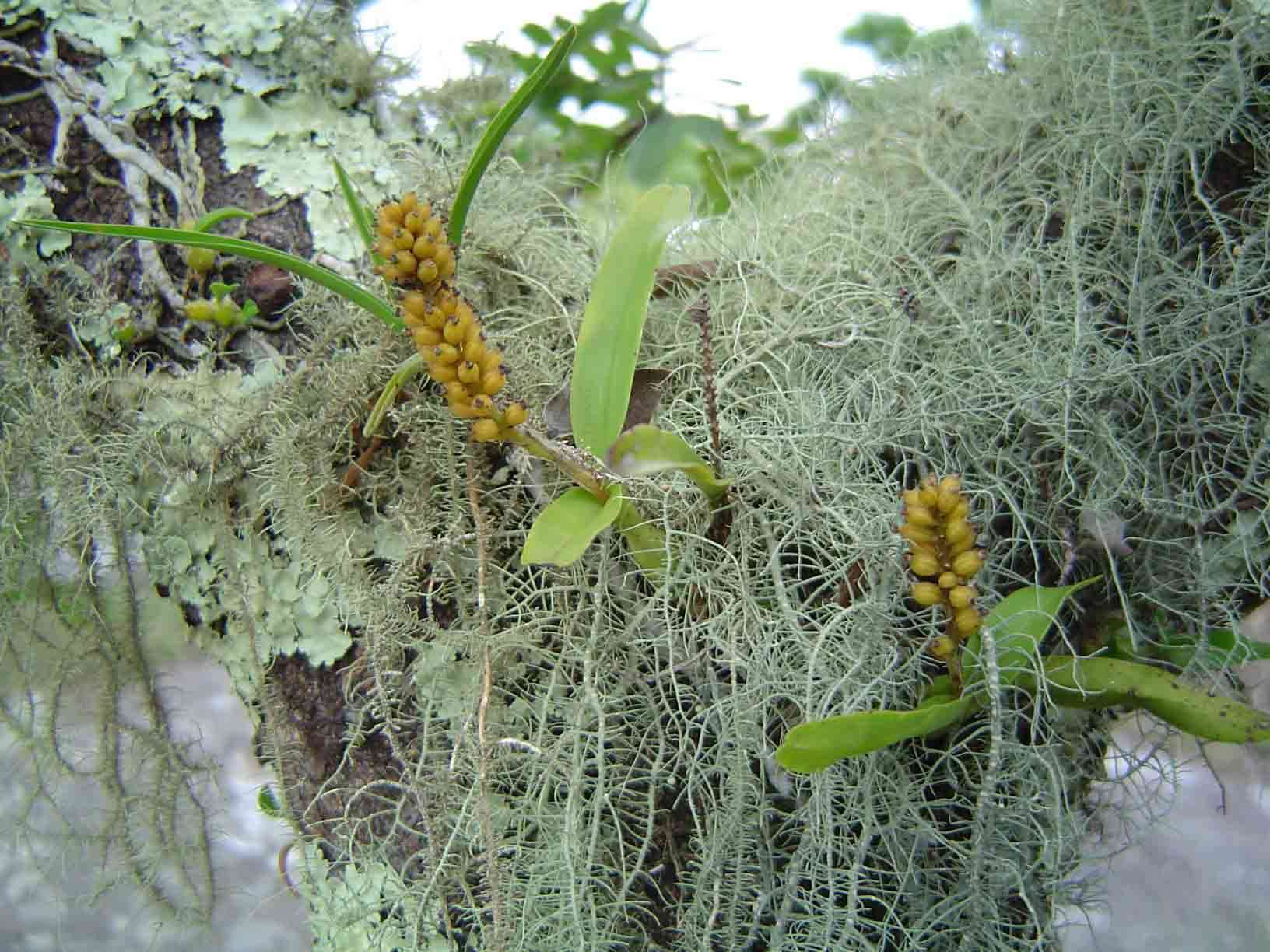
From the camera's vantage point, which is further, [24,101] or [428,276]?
[24,101]

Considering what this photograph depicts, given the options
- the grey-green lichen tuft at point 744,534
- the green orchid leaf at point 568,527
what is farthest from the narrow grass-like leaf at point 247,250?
the green orchid leaf at point 568,527

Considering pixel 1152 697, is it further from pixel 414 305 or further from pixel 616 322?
pixel 414 305

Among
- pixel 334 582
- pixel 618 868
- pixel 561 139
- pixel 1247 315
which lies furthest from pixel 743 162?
pixel 618 868

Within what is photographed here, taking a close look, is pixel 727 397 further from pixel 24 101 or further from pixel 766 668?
pixel 24 101

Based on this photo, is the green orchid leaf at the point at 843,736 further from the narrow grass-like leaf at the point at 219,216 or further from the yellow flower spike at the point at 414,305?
the narrow grass-like leaf at the point at 219,216

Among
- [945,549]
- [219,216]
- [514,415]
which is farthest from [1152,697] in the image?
[219,216]
